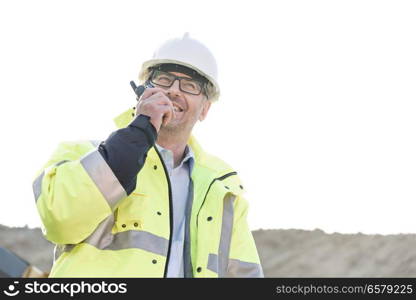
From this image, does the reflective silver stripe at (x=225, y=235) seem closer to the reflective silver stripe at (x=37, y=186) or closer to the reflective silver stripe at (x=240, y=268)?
the reflective silver stripe at (x=240, y=268)

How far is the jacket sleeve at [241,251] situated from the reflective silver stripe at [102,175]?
101 cm

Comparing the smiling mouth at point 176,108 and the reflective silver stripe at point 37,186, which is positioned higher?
the smiling mouth at point 176,108

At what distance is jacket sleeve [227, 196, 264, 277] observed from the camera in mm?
4191

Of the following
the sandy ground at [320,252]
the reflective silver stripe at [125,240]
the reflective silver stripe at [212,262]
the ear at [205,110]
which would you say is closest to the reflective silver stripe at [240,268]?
the reflective silver stripe at [212,262]

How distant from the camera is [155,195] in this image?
3.83 m

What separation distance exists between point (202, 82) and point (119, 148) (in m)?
1.22

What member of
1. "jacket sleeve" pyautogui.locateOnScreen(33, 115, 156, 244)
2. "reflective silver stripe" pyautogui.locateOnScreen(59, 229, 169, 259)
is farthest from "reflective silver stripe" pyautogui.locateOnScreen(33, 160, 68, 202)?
"reflective silver stripe" pyautogui.locateOnScreen(59, 229, 169, 259)

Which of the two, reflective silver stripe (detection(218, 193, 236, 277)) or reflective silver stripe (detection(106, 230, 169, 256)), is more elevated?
reflective silver stripe (detection(218, 193, 236, 277))

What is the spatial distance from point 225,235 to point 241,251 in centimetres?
18

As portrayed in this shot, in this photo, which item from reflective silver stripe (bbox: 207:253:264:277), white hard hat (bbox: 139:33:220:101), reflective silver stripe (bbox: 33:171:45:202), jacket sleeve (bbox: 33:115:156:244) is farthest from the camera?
white hard hat (bbox: 139:33:220:101)

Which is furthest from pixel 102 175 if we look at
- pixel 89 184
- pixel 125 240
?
pixel 125 240

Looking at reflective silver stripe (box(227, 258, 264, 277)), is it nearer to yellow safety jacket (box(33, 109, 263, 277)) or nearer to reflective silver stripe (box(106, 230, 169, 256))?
yellow safety jacket (box(33, 109, 263, 277))

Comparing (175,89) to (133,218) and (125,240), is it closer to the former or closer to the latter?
(133,218)

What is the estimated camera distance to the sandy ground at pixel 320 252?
1969 cm
